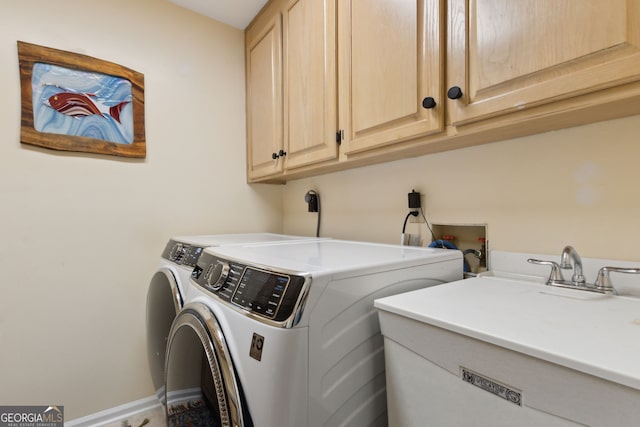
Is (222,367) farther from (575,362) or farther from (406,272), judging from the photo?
(575,362)

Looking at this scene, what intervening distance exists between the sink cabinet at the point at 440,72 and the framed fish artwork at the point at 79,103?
31.6 inches

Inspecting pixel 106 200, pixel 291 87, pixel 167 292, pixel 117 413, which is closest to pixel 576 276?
pixel 291 87

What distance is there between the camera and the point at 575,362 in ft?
1.36

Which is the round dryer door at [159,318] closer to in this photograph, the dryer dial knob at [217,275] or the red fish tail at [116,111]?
the dryer dial knob at [217,275]

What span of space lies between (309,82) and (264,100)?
49cm

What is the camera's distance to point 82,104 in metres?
1.49

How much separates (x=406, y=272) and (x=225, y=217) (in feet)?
4.66

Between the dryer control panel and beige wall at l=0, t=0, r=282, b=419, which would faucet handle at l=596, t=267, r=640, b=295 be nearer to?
the dryer control panel

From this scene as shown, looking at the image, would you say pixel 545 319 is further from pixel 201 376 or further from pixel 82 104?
pixel 82 104

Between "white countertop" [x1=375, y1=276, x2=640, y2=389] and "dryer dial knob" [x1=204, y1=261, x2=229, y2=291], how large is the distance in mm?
435

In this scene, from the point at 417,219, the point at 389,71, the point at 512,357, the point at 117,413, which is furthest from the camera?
the point at 117,413

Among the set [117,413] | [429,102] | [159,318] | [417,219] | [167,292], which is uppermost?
[429,102]

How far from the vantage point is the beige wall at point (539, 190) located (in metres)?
0.80

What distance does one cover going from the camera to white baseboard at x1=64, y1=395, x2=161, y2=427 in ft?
4.92
